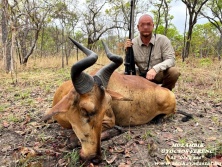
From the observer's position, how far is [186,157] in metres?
3.33

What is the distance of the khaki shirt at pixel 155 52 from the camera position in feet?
18.4

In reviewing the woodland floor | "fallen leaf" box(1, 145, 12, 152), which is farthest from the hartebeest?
"fallen leaf" box(1, 145, 12, 152)

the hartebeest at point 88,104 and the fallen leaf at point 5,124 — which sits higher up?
the hartebeest at point 88,104

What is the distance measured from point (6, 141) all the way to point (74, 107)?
1.52m

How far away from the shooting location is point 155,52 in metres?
5.71

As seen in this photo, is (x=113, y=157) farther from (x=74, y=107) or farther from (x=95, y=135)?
(x=74, y=107)

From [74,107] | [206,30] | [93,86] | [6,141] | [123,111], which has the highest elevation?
[206,30]

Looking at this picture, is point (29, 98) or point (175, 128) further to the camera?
point (29, 98)

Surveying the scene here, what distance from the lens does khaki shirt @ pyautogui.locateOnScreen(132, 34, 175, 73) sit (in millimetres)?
5613

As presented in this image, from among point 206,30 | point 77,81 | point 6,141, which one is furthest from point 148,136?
point 206,30

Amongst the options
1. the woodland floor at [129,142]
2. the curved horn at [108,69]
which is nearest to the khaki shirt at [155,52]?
the woodland floor at [129,142]

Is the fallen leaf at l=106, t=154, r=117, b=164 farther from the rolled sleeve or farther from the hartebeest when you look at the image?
the rolled sleeve

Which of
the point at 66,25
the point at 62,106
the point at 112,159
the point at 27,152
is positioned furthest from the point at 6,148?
the point at 66,25

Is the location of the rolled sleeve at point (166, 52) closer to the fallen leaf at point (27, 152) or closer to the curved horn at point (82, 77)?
the curved horn at point (82, 77)
